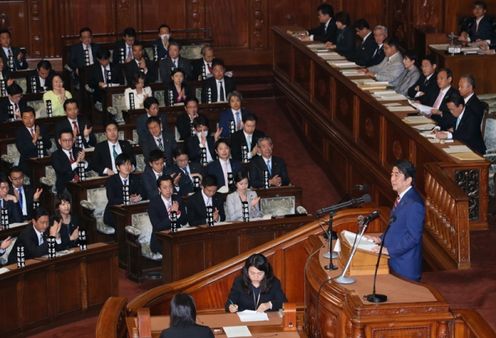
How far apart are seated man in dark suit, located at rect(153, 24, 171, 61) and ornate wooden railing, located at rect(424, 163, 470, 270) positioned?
715cm

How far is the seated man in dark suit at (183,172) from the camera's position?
1220 centimetres

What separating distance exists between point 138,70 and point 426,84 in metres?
4.31

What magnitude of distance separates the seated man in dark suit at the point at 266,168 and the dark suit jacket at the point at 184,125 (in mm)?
1682

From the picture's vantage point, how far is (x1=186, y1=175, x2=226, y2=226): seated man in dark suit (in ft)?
37.3

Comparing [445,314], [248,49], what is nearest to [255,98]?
[248,49]

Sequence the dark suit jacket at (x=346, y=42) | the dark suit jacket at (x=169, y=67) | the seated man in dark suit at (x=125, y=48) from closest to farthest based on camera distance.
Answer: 1. the dark suit jacket at (x=346, y=42)
2. the dark suit jacket at (x=169, y=67)
3. the seated man in dark suit at (x=125, y=48)

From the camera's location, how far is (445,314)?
6938mm

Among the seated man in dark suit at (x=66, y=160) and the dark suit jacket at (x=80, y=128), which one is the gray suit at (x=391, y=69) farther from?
the seated man in dark suit at (x=66, y=160)

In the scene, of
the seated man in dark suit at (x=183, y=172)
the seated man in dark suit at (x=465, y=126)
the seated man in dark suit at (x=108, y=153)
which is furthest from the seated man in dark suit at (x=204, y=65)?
the seated man in dark suit at (x=465, y=126)

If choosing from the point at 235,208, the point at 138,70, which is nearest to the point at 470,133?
the point at 235,208

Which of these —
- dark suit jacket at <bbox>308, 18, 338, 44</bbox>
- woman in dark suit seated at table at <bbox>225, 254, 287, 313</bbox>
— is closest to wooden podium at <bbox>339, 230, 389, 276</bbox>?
woman in dark suit seated at table at <bbox>225, 254, 287, 313</bbox>

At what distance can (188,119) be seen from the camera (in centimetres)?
1388

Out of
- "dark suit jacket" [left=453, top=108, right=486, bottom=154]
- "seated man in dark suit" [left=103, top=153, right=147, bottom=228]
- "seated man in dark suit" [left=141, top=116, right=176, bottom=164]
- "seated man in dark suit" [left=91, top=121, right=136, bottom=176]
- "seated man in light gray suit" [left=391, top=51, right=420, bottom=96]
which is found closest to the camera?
"dark suit jacket" [left=453, top=108, right=486, bottom=154]

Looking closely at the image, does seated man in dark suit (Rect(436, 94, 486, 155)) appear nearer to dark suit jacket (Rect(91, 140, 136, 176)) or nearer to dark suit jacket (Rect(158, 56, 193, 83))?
dark suit jacket (Rect(91, 140, 136, 176))
